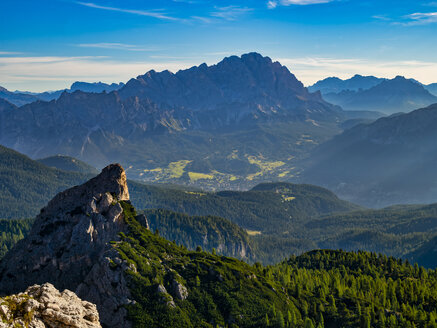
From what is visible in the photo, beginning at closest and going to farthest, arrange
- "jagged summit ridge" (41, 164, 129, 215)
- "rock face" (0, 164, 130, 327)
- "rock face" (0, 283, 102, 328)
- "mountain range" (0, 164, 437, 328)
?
"rock face" (0, 283, 102, 328) → "rock face" (0, 164, 130, 327) → "mountain range" (0, 164, 437, 328) → "jagged summit ridge" (41, 164, 129, 215)

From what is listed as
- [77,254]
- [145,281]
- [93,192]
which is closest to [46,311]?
[145,281]

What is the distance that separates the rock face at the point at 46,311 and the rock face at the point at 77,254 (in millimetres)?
37002

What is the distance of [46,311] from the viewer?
6706cm

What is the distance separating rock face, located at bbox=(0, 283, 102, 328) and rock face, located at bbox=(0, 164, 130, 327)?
37002 mm

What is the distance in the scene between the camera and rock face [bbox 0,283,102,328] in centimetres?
6431

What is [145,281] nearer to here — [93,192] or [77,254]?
[77,254]

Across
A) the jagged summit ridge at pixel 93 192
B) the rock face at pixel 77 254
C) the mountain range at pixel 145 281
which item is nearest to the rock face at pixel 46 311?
the mountain range at pixel 145 281

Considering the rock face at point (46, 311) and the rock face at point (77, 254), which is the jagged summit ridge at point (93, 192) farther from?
the rock face at point (46, 311)

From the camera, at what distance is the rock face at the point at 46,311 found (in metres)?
64.3

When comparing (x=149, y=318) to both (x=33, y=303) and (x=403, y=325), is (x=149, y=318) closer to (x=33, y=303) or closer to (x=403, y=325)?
(x=33, y=303)

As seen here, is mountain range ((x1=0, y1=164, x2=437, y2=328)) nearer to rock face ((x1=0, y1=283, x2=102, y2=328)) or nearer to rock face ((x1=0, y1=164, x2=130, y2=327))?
rock face ((x1=0, y1=164, x2=130, y2=327))

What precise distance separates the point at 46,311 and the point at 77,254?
190ft

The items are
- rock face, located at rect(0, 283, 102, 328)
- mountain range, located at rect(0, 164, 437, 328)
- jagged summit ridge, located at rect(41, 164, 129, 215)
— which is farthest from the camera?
jagged summit ridge, located at rect(41, 164, 129, 215)

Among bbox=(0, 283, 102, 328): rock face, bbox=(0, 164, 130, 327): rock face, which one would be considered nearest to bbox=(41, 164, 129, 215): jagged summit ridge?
bbox=(0, 164, 130, 327): rock face
